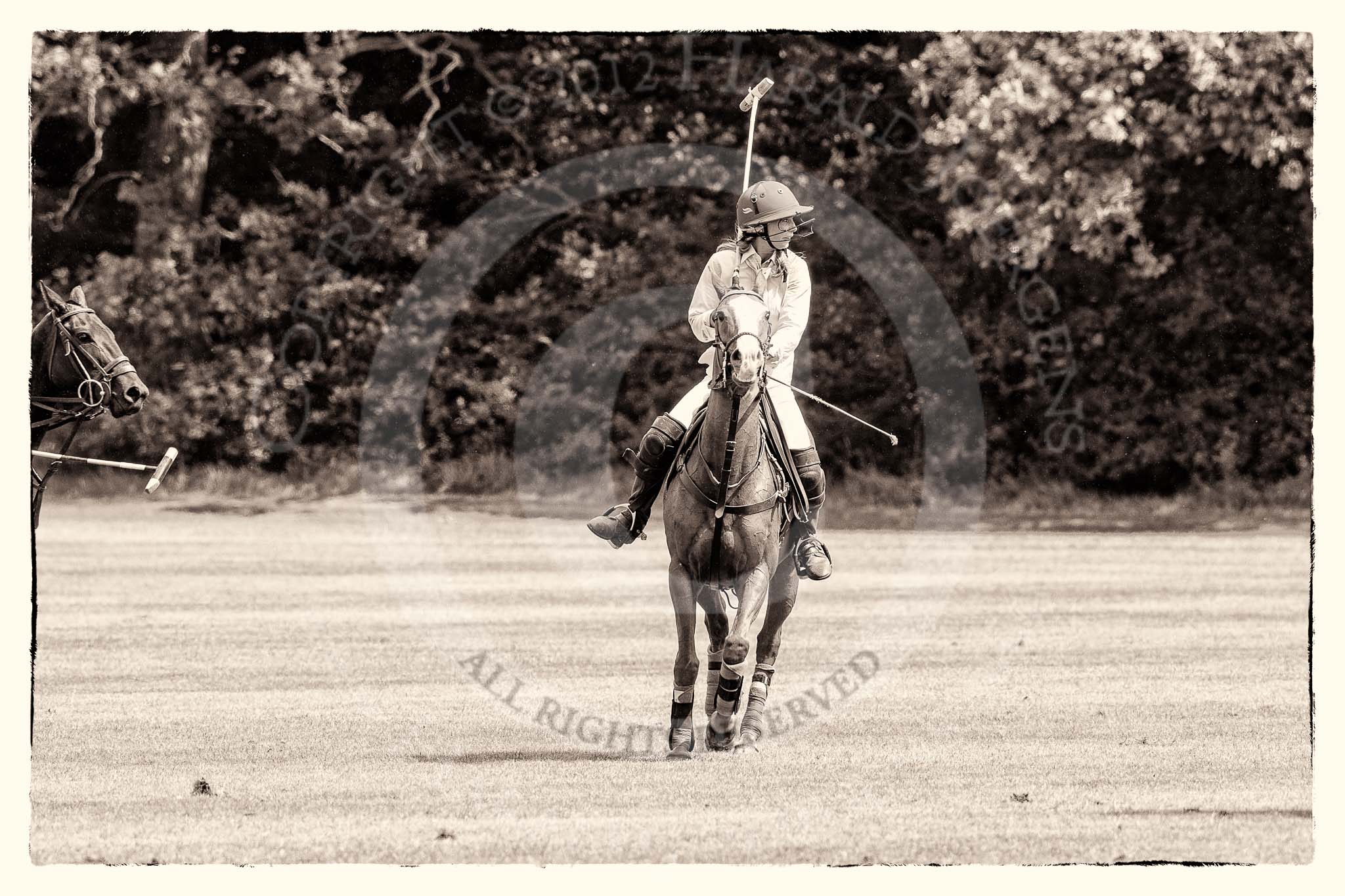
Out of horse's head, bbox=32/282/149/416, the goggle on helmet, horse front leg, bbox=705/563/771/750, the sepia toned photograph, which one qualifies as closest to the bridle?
horse's head, bbox=32/282/149/416

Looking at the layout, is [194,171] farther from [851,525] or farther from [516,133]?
[851,525]

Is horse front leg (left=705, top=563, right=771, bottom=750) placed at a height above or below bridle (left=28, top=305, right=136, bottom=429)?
below

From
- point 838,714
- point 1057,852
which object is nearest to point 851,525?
point 838,714

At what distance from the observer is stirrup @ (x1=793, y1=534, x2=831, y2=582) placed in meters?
11.1

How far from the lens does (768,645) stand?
38.3 feet

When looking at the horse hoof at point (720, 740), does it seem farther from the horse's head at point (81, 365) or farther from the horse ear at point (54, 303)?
the horse ear at point (54, 303)

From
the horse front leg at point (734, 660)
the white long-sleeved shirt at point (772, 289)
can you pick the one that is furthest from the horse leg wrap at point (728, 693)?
the white long-sleeved shirt at point (772, 289)

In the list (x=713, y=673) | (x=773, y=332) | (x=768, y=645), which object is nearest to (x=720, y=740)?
(x=713, y=673)

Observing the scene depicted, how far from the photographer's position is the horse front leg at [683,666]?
10.8m

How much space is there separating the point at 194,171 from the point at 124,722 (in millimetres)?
19449

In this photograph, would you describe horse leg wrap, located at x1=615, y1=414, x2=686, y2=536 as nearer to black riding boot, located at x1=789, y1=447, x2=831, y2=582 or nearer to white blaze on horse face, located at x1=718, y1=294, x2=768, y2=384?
black riding boot, located at x1=789, y1=447, x2=831, y2=582

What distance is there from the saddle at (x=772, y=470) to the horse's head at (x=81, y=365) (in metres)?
2.79

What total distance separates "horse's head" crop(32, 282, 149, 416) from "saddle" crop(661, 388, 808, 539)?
110 inches

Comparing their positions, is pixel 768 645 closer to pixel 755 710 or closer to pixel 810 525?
pixel 755 710
